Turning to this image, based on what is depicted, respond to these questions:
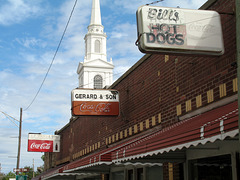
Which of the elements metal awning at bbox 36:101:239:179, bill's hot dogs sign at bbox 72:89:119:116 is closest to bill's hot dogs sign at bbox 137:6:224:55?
metal awning at bbox 36:101:239:179

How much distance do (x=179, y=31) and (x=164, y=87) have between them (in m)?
3.06

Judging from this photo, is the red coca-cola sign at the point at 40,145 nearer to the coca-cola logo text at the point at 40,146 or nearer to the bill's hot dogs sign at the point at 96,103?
the coca-cola logo text at the point at 40,146

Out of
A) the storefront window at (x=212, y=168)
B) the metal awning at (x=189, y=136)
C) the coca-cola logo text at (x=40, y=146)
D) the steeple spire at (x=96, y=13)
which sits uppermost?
the steeple spire at (x=96, y=13)

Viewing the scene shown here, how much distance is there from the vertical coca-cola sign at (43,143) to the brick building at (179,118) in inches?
596

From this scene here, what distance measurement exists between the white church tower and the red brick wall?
58.5 m

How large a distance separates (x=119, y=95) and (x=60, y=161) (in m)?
15.2

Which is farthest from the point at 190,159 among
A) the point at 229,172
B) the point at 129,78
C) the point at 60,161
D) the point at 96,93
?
the point at 60,161

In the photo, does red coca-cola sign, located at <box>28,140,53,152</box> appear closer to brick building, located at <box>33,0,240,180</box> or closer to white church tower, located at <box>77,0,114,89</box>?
brick building, located at <box>33,0,240,180</box>

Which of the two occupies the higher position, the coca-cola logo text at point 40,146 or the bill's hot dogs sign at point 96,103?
the bill's hot dogs sign at point 96,103

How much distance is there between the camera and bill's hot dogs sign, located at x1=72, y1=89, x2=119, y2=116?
14.7 meters

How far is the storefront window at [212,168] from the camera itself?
7.72 metres

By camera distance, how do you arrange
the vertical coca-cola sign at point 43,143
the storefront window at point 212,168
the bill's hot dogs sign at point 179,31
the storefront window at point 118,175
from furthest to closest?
the vertical coca-cola sign at point 43,143 → the storefront window at point 118,175 → the bill's hot dogs sign at point 179,31 → the storefront window at point 212,168

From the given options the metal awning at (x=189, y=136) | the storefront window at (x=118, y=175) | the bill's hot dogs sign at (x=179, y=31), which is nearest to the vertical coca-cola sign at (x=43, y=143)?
the storefront window at (x=118, y=175)

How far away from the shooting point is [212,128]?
5520 mm
